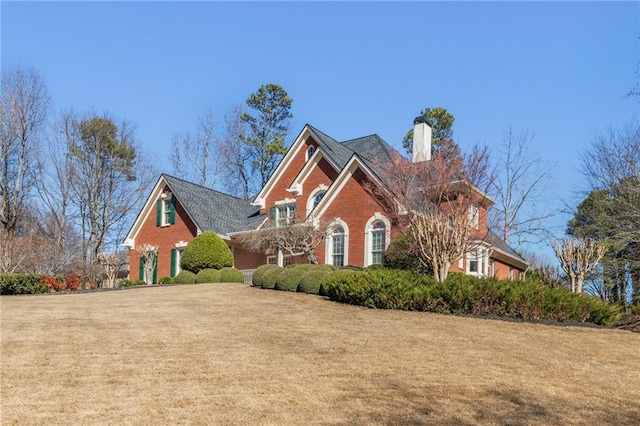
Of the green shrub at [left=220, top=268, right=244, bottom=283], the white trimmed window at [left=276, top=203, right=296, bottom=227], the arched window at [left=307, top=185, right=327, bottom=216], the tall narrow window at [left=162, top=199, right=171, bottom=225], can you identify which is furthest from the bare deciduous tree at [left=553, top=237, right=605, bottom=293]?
the tall narrow window at [left=162, top=199, right=171, bottom=225]

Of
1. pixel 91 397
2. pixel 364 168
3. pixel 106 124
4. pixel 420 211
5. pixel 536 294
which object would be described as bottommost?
pixel 91 397

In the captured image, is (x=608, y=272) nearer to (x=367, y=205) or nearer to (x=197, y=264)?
(x=367, y=205)

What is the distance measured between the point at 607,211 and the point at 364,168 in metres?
13.4

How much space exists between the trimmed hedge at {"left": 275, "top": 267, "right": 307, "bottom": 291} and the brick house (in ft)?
13.5

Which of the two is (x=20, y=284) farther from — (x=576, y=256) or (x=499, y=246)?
(x=499, y=246)

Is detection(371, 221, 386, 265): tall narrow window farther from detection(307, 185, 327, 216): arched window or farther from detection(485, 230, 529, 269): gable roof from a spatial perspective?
detection(485, 230, 529, 269): gable roof

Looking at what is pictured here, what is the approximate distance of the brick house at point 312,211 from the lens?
918 inches

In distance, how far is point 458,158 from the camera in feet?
73.5

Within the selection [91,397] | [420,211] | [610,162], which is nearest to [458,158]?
[420,211]

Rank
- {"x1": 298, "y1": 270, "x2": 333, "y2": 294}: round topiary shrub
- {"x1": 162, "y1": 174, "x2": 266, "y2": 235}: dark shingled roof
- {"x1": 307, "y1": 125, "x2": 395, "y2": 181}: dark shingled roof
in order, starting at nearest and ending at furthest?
{"x1": 298, "y1": 270, "x2": 333, "y2": 294}: round topiary shrub
{"x1": 307, "y1": 125, "x2": 395, "y2": 181}: dark shingled roof
{"x1": 162, "y1": 174, "x2": 266, "y2": 235}: dark shingled roof

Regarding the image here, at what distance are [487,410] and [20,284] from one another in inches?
743

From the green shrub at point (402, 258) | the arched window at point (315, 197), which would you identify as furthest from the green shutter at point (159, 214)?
the green shrub at point (402, 258)

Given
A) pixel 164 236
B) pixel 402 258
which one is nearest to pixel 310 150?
pixel 402 258

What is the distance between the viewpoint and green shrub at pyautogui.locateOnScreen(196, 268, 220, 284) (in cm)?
2438
